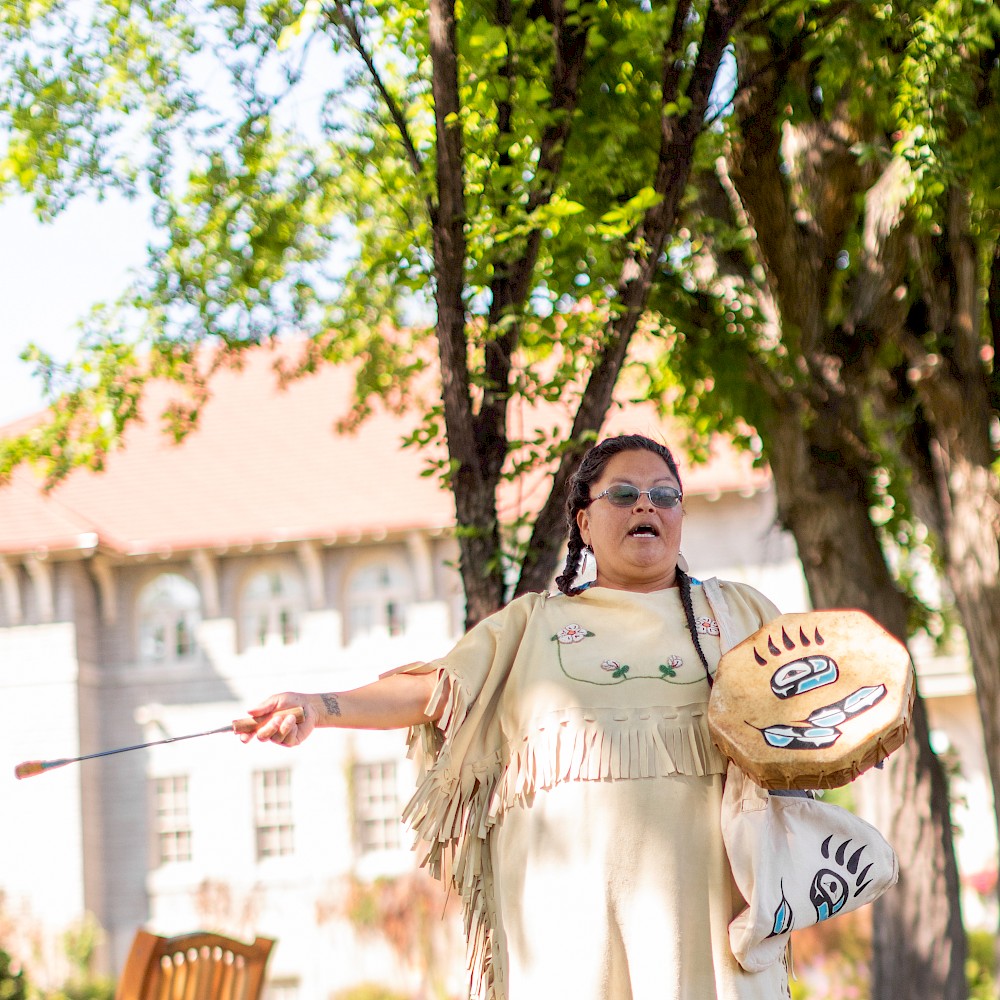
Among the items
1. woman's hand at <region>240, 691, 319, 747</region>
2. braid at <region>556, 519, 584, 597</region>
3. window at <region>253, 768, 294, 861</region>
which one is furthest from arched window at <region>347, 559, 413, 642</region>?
woman's hand at <region>240, 691, 319, 747</region>

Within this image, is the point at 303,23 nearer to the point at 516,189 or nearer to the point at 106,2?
the point at 516,189

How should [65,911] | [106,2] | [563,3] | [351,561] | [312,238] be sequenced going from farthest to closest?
[351,561] → [65,911] → [312,238] → [106,2] → [563,3]

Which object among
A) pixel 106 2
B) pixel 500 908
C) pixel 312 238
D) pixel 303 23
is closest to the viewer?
pixel 500 908

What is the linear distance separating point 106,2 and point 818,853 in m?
5.11

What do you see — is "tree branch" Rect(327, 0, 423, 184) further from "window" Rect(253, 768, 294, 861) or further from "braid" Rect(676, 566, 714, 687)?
"window" Rect(253, 768, 294, 861)

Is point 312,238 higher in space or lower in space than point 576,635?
higher

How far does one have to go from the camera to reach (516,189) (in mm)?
4332

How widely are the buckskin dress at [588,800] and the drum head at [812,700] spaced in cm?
12

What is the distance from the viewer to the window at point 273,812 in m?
21.0

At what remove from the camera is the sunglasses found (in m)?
2.75

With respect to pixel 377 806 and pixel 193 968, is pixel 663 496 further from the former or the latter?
pixel 377 806

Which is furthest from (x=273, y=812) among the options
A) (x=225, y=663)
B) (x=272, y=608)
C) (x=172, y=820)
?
(x=272, y=608)

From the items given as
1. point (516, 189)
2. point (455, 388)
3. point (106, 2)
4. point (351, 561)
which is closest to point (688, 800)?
point (455, 388)

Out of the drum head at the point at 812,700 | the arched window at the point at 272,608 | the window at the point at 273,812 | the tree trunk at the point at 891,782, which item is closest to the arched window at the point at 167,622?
the arched window at the point at 272,608
